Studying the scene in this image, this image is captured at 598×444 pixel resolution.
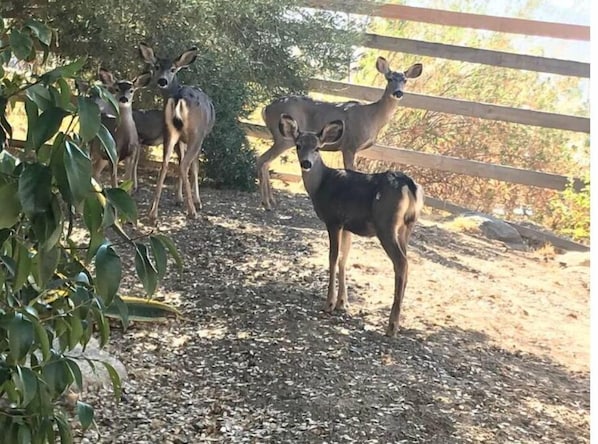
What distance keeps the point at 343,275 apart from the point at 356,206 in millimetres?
210

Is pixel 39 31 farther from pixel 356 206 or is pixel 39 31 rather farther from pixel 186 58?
pixel 186 58

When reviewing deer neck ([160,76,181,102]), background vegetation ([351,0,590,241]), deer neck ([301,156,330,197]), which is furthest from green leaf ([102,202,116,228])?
background vegetation ([351,0,590,241])

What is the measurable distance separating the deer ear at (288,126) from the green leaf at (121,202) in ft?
6.01

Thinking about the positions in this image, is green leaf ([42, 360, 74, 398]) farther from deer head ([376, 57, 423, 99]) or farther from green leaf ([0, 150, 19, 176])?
deer head ([376, 57, 423, 99])

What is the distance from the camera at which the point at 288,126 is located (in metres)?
2.62

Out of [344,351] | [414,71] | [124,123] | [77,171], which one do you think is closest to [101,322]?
[77,171]

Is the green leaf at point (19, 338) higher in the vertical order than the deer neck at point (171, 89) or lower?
lower

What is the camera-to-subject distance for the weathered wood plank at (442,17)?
12.2 feet

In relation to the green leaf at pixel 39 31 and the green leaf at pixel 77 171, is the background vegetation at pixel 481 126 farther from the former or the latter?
the green leaf at pixel 77 171

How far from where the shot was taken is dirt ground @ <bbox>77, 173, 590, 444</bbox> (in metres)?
1.87

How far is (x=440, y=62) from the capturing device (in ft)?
13.6

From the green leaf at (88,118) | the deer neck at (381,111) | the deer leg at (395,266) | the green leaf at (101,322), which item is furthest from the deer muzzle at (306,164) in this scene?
the green leaf at (88,118)

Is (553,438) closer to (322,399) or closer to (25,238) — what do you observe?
(322,399)

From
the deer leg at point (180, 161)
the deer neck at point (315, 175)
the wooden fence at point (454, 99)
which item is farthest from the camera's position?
the wooden fence at point (454, 99)
